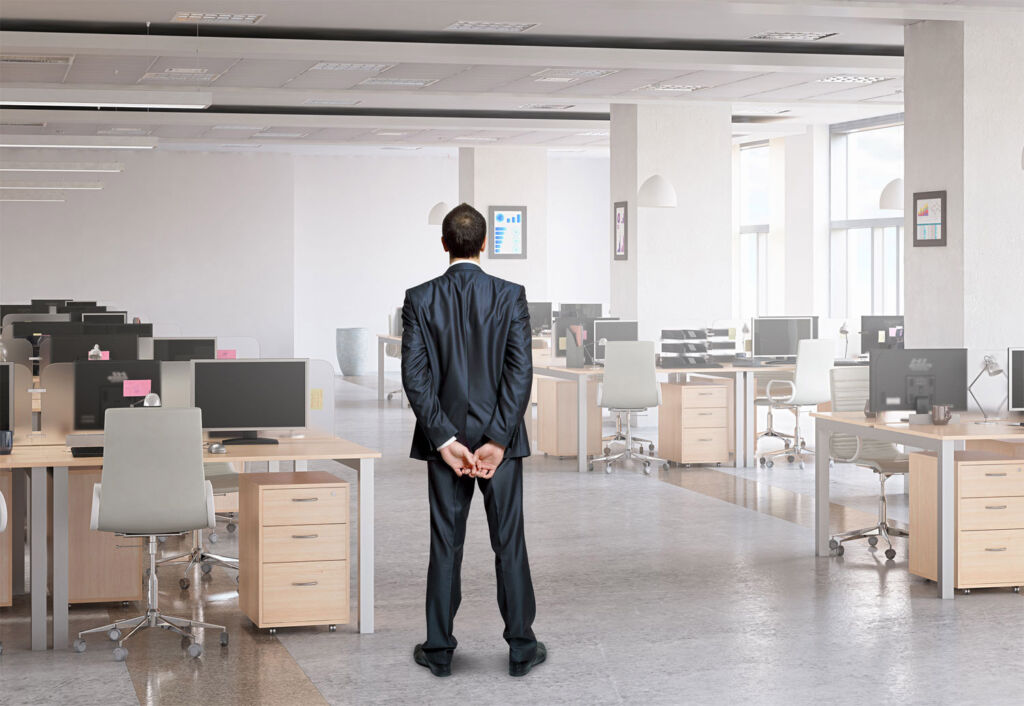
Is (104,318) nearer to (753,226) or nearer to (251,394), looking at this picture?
(251,394)

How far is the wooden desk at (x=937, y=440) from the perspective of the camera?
229 inches

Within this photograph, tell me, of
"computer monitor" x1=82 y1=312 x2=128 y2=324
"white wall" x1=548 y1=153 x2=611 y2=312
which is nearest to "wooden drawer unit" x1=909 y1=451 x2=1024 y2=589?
"computer monitor" x1=82 y1=312 x2=128 y2=324

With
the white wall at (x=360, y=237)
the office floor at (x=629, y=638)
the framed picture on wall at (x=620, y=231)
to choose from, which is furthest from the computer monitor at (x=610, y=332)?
the white wall at (x=360, y=237)

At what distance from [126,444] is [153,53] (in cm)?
543

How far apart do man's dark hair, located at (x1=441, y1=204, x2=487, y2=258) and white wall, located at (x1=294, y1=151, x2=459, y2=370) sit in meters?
15.5

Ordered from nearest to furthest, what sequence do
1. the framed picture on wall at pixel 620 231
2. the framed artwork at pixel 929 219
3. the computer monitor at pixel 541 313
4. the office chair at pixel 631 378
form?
the framed artwork at pixel 929 219 < the office chair at pixel 631 378 < the framed picture on wall at pixel 620 231 < the computer monitor at pixel 541 313

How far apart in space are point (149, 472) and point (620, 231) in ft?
28.2

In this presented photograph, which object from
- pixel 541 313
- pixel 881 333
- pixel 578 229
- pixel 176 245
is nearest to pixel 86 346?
pixel 881 333

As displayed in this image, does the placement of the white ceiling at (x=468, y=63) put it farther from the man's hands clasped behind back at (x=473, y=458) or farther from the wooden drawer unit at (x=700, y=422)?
the man's hands clasped behind back at (x=473, y=458)

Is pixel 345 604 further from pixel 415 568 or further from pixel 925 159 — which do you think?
pixel 925 159

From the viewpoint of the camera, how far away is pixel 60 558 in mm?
5094

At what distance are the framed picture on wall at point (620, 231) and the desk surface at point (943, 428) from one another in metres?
6.12

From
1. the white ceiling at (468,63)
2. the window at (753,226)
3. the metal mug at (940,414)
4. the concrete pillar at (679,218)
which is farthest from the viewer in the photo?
the window at (753,226)

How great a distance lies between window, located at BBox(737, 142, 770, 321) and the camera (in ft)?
59.5
